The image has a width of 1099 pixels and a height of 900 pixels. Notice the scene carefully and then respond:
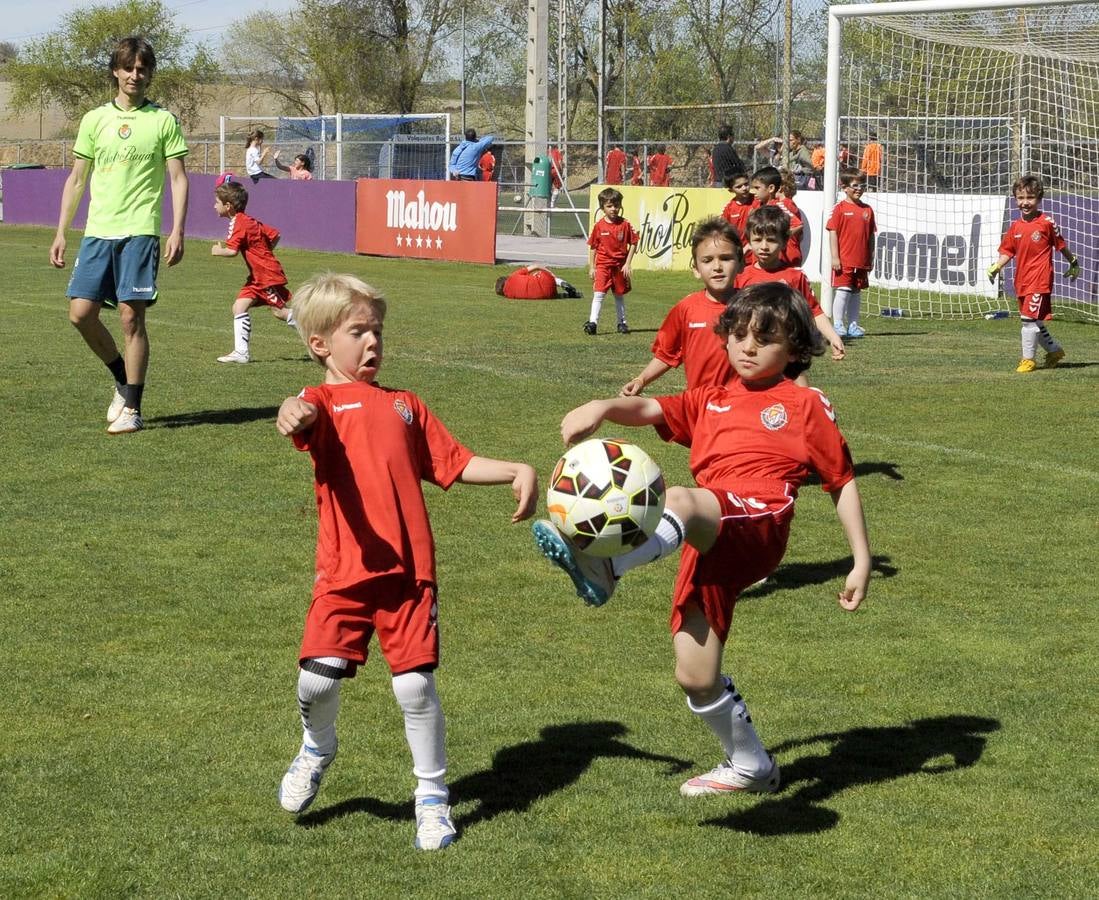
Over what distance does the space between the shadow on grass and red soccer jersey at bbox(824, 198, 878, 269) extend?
13.0 m

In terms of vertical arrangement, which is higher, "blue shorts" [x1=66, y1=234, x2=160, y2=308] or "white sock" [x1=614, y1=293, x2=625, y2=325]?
"blue shorts" [x1=66, y1=234, x2=160, y2=308]

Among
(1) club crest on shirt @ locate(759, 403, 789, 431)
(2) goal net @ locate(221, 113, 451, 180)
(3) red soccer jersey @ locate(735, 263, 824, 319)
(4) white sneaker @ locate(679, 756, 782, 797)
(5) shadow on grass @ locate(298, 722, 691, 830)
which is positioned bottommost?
(5) shadow on grass @ locate(298, 722, 691, 830)

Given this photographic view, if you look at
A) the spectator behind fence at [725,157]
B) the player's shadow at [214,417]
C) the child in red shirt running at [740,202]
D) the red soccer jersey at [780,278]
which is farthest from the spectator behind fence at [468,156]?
the red soccer jersey at [780,278]

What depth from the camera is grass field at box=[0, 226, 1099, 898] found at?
3961 millimetres

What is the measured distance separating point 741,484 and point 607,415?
0.42 meters

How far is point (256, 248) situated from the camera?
14328 millimetres

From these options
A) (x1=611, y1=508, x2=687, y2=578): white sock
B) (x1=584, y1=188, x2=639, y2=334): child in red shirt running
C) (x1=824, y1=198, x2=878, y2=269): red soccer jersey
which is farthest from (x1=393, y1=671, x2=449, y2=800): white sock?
(x1=824, y1=198, x2=878, y2=269): red soccer jersey

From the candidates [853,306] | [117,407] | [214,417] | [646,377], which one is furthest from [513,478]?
[853,306]

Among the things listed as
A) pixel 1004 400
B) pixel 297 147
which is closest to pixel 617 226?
pixel 1004 400

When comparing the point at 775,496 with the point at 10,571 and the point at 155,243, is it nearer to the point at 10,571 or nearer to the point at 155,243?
the point at 10,571

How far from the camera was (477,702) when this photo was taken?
5234mm

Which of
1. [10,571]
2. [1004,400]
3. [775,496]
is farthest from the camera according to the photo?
[1004,400]

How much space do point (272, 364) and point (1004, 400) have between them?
6.60 meters

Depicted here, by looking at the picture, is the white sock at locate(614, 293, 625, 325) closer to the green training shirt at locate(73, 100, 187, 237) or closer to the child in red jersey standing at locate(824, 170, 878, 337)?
the child in red jersey standing at locate(824, 170, 878, 337)
